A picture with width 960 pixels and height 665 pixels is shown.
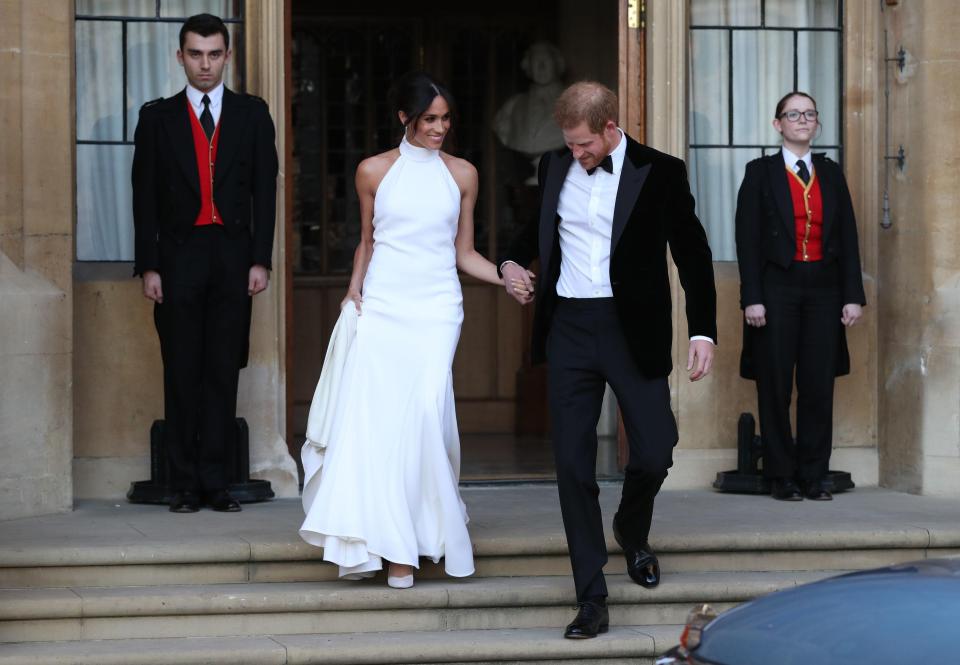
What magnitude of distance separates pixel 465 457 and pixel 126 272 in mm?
2565

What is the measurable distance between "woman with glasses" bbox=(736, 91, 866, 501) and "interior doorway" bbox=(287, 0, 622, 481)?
3288 millimetres

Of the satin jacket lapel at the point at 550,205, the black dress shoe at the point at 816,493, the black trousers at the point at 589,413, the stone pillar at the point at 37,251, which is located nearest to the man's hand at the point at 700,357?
the black trousers at the point at 589,413

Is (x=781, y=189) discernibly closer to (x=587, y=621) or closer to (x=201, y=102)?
(x=201, y=102)

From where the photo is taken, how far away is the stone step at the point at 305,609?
7051mm

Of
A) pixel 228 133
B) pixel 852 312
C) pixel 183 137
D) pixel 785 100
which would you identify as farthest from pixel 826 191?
pixel 183 137

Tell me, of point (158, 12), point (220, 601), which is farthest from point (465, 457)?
point (220, 601)

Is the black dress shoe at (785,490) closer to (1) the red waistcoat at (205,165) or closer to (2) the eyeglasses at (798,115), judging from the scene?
(2) the eyeglasses at (798,115)

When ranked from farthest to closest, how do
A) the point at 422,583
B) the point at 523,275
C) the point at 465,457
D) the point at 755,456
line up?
the point at 465,457 < the point at 755,456 < the point at 422,583 < the point at 523,275

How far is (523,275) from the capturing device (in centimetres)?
684

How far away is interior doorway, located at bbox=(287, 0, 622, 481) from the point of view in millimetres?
12352

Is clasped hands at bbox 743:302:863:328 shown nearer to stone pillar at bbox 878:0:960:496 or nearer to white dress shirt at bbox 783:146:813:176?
stone pillar at bbox 878:0:960:496

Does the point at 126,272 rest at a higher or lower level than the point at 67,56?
lower

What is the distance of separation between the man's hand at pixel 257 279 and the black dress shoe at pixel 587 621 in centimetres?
256

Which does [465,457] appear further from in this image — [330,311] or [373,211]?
[373,211]
